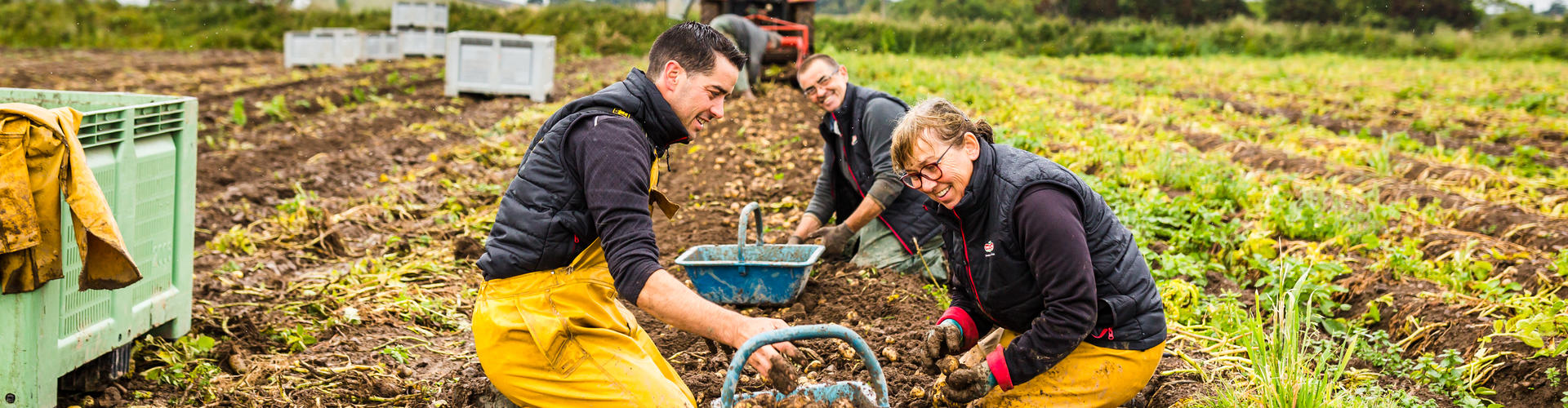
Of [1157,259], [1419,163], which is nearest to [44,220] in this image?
[1157,259]

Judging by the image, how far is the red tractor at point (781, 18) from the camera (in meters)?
12.6

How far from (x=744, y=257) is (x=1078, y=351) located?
5.80ft

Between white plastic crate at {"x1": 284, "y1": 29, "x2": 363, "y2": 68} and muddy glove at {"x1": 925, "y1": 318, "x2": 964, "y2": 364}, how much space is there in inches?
634

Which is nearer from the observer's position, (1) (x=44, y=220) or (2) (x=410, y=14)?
(1) (x=44, y=220)

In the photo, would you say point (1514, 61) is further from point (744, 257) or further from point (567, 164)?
point (567, 164)

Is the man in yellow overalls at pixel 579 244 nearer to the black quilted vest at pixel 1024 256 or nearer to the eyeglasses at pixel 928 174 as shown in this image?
the eyeglasses at pixel 928 174

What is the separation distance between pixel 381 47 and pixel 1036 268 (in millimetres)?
18884

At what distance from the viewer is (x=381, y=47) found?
19.1 metres

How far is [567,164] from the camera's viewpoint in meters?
2.34

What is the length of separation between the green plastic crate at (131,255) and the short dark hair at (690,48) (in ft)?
5.43

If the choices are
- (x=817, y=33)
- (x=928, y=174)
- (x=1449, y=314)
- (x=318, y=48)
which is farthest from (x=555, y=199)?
(x=817, y=33)

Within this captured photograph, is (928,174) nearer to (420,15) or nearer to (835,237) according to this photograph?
(835,237)

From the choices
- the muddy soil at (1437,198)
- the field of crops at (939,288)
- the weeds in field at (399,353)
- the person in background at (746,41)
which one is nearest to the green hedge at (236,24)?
the person in background at (746,41)

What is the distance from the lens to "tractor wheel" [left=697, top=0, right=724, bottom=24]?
42.7ft
